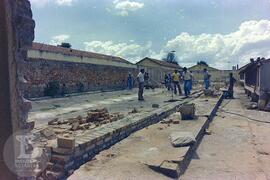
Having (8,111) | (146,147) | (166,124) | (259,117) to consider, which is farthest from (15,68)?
(259,117)

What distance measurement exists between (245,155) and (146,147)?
2080 millimetres

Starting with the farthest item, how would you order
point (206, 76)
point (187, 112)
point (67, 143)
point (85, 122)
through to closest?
1. point (206, 76)
2. point (187, 112)
3. point (85, 122)
4. point (67, 143)

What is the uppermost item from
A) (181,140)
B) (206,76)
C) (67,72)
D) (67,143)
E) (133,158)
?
(67,72)

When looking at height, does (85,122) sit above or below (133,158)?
above

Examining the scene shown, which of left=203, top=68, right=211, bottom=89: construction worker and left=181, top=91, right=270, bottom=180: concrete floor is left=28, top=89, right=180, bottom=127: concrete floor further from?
left=203, top=68, right=211, bottom=89: construction worker

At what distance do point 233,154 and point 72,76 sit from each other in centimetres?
1810

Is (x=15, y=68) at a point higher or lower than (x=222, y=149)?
higher

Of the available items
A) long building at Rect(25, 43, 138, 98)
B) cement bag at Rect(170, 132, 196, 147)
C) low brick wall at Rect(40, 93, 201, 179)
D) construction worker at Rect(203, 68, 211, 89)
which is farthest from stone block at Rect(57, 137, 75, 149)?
construction worker at Rect(203, 68, 211, 89)

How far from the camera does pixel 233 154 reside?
21.4 feet

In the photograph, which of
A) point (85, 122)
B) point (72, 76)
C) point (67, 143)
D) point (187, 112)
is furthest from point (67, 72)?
point (67, 143)

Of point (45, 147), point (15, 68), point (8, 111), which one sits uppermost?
point (15, 68)

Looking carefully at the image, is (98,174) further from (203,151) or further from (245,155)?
(245,155)

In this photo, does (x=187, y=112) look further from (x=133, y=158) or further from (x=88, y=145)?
(x=88, y=145)

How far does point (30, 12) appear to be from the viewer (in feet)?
13.3
